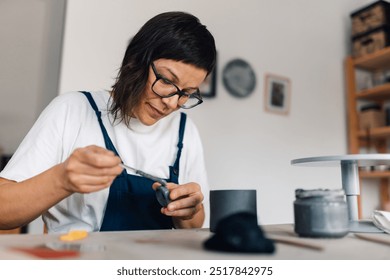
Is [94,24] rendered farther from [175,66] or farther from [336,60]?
[336,60]

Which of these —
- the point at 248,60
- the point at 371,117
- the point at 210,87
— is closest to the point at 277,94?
the point at 248,60

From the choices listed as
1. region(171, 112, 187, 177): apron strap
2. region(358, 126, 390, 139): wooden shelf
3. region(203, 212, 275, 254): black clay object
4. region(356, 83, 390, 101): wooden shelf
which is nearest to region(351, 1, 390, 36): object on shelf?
region(356, 83, 390, 101): wooden shelf

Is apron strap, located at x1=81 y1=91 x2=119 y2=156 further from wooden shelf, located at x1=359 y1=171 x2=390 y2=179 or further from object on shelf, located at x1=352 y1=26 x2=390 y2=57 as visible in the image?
object on shelf, located at x1=352 y1=26 x2=390 y2=57

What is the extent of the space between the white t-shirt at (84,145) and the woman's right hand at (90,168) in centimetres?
26

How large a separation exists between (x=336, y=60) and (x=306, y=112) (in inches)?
19.7

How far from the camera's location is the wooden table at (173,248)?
0.45m

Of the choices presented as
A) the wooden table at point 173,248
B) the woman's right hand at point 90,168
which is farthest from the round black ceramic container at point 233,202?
the woman's right hand at point 90,168

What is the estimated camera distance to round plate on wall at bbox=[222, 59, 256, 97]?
79.7 inches

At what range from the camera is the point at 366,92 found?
7.83 ft

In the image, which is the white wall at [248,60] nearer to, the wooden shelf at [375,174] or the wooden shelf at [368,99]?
the wooden shelf at [368,99]

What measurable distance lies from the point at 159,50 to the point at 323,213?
0.56m

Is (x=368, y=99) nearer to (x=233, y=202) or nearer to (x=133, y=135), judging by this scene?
(x=133, y=135)
